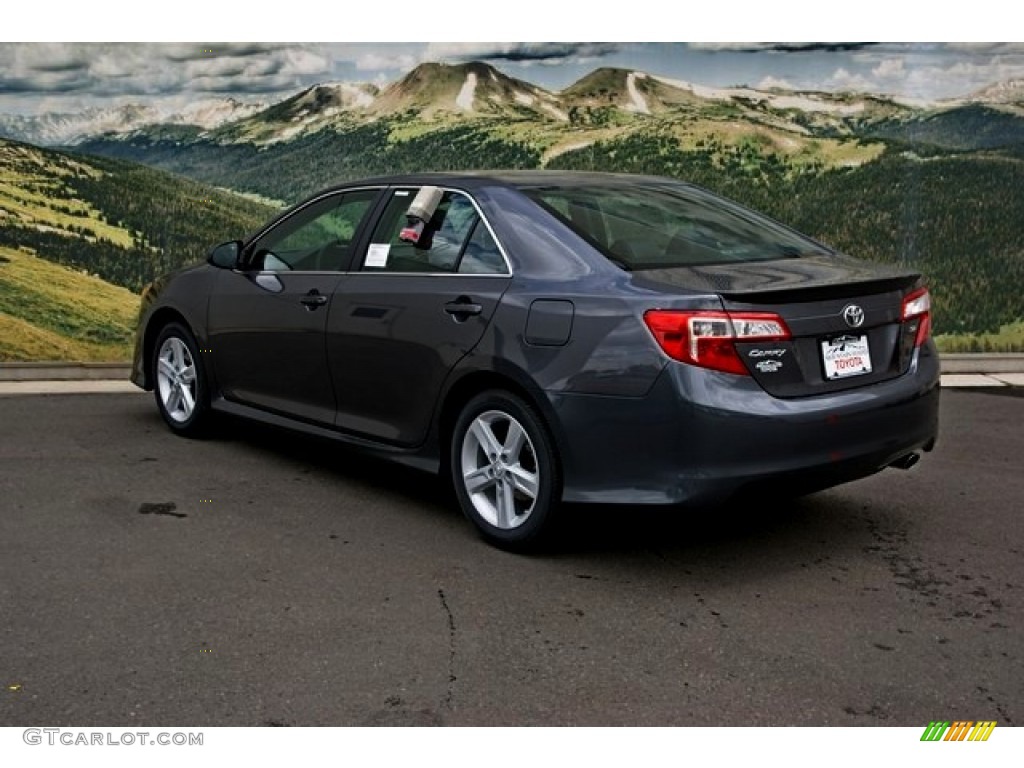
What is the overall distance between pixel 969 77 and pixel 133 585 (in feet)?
27.6

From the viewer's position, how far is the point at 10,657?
393 cm

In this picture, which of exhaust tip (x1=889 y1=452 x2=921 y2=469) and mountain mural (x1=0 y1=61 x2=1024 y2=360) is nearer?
exhaust tip (x1=889 y1=452 x2=921 y2=469)

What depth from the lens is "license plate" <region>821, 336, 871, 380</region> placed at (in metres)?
4.63

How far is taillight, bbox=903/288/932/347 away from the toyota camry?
0.01 m

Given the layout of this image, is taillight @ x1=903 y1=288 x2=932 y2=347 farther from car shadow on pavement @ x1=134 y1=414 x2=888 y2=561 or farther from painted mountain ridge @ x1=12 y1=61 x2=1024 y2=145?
painted mountain ridge @ x1=12 y1=61 x2=1024 y2=145

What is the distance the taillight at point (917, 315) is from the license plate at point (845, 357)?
1.02ft

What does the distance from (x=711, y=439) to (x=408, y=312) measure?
1605 millimetres

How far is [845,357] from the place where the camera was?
15.4ft

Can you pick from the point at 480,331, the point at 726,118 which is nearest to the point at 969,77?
the point at 726,118

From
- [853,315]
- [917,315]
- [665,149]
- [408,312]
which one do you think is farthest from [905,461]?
[665,149]

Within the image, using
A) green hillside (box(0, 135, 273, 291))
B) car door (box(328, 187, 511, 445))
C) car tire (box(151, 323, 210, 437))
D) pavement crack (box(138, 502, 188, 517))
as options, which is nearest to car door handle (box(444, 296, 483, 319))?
car door (box(328, 187, 511, 445))

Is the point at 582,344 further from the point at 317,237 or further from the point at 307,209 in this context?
the point at 307,209

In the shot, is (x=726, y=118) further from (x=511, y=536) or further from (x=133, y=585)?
(x=133, y=585)

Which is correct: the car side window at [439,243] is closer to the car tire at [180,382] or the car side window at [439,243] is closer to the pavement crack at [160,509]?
the pavement crack at [160,509]
